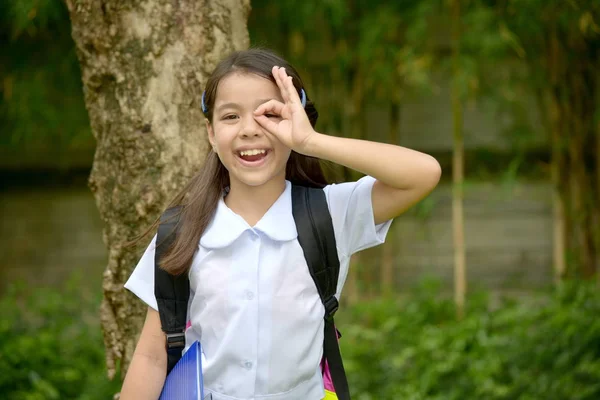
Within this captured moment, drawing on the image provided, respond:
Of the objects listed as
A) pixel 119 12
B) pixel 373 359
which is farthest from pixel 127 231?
pixel 373 359

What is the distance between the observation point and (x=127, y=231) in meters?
2.14

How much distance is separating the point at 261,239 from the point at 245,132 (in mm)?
235

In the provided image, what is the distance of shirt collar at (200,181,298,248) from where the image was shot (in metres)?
1.63

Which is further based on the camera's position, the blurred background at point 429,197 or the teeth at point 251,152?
the blurred background at point 429,197

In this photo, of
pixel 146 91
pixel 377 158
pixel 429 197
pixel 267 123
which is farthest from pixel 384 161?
pixel 429 197

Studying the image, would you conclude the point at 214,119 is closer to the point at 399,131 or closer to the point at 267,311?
the point at 267,311

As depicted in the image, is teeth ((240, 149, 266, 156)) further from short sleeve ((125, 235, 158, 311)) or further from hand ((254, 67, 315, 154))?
short sleeve ((125, 235, 158, 311))

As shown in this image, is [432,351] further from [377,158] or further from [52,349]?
[377,158]

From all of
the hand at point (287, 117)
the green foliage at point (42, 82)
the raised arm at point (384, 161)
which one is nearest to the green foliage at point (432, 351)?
the green foliage at point (42, 82)

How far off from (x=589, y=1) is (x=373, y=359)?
2130 millimetres

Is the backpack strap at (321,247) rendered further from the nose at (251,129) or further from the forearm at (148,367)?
the forearm at (148,367)

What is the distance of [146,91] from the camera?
209 cm

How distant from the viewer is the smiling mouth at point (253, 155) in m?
1.62

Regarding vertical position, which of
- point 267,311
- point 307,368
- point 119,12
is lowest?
point 307,368
